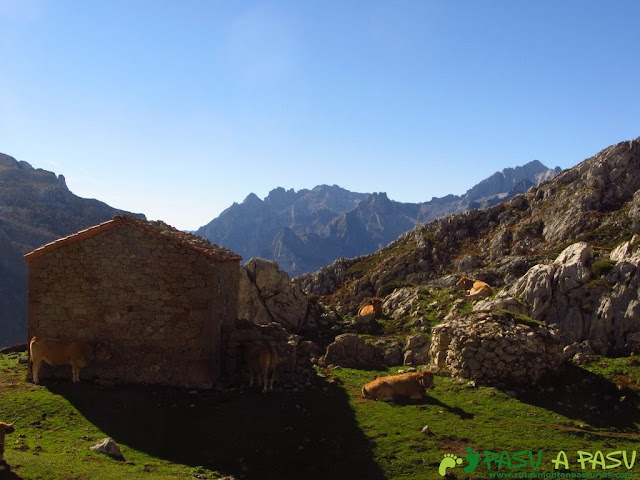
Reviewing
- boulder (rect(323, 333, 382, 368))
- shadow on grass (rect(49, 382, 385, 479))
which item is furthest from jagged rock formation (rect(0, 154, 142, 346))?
shadow on grass (rect(49, 382, 385, 479))

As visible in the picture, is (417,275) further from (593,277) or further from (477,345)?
(477,345)

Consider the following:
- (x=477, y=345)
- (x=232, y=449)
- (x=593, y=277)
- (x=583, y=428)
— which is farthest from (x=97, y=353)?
(x=593, y=277)

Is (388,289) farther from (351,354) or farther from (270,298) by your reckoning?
(351,354)

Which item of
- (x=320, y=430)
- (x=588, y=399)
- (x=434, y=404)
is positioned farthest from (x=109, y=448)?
(x=588, y=399)

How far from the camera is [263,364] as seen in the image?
19078 mm

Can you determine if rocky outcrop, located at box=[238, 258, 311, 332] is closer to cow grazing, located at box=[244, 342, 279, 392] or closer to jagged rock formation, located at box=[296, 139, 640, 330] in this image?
cow grazing, located at box=[244, 342, 279, 392]

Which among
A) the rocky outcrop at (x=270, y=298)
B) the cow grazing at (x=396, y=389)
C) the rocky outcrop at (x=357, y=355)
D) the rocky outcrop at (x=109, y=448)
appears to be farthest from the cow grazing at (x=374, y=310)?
the rocky outcrop at (x=109, y=448)

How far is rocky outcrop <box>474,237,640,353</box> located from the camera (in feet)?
79.4

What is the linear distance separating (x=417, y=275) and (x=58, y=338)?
47.9 metres

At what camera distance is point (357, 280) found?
65500 millimetres

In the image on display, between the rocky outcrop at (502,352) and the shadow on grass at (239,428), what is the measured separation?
479 centimetres

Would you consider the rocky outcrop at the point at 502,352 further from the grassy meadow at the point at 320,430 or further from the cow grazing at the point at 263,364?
the cow grazing at the point at 263,364

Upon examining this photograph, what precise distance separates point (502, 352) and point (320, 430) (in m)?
7.60

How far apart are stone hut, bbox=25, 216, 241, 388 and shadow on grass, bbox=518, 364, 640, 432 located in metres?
10.9
